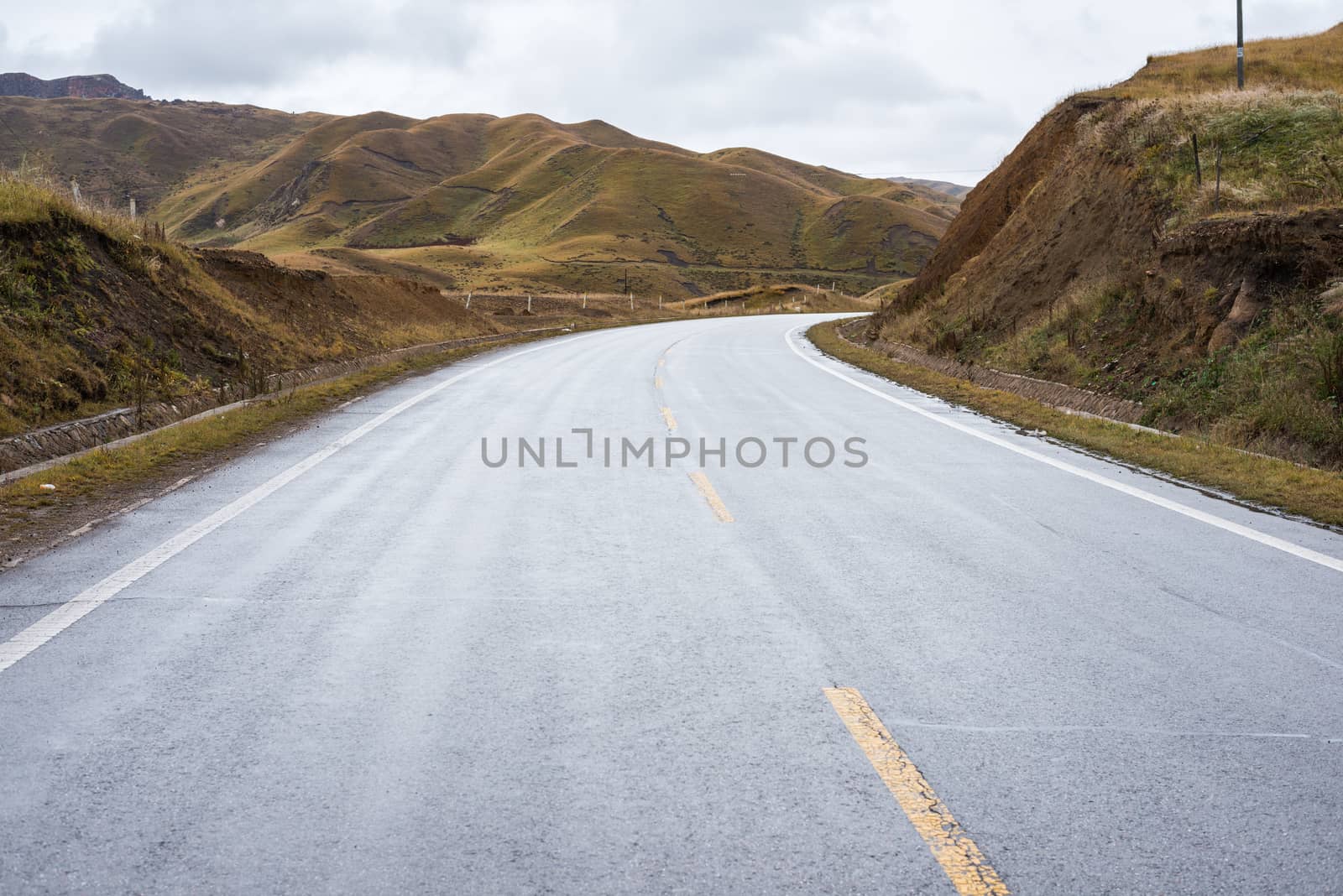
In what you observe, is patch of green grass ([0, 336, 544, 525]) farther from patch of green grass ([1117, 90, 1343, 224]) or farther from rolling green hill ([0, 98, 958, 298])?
rolling green hill ([0, 98, 958, 298])

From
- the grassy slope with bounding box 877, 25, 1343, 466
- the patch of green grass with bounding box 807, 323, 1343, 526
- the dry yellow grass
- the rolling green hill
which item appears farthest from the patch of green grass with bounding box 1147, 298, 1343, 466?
the rolling green hill

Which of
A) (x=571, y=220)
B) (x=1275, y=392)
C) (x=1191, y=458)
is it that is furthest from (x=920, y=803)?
(x=571, y=220)

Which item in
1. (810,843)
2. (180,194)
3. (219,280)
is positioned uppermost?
(180,194)

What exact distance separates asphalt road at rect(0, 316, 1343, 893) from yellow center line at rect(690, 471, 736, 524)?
0.35ft

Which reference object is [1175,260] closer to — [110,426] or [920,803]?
[920,803]

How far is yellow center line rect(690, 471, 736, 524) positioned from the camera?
25.5ft

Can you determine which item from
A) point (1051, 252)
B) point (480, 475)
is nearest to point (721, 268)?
point (1051, 252)

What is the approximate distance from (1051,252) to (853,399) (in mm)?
6906

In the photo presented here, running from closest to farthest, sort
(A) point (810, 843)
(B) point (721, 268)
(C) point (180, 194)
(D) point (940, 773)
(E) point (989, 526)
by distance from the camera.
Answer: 1. (A) point (810, 843)
2. (D) point (940, 773)
3. (E) point (989, 526)
4. (B) point (721, 268)
5. (C) point (180, 194)

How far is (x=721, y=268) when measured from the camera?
5354 inches

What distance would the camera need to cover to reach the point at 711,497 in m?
8.48

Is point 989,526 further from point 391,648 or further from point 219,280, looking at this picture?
point 219,280

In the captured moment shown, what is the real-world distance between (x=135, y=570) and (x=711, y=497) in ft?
14.0

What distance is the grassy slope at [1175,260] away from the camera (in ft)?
37.1
